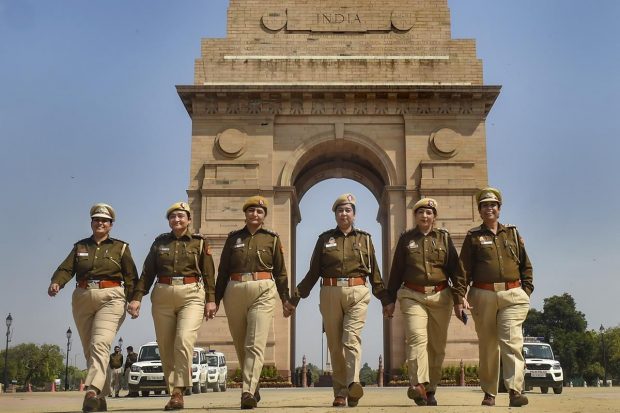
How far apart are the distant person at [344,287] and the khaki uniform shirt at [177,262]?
3.68ft

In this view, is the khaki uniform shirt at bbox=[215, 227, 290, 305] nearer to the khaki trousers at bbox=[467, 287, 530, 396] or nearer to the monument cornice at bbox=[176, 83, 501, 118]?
the khaki trousers at bbox=[467, 287, 530, 396]

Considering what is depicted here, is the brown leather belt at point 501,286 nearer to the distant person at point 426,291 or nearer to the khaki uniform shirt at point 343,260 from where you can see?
the distant person at point 426,291

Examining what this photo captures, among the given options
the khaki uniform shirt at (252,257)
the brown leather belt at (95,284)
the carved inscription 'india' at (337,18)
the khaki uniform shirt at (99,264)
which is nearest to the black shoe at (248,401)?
the khaki uniform shirt at (252,257)

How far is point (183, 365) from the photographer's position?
9.15 metres

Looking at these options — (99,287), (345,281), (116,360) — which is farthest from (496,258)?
(116,360)

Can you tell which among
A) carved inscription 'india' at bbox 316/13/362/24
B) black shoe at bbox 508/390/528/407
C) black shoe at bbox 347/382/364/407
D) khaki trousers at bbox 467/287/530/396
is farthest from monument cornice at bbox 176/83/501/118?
black shoe at bbox 508/390/528/407

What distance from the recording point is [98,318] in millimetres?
9305

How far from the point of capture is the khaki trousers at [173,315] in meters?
9.35

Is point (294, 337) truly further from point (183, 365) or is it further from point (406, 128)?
point (183, 365)

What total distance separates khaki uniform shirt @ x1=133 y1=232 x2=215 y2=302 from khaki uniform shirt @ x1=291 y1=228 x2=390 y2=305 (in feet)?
3.68

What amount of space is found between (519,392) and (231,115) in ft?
71.0

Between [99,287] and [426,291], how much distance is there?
3.83 meters

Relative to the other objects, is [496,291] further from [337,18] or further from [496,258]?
[337,18]

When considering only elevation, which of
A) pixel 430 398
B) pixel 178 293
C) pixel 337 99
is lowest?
pixel 430 398
